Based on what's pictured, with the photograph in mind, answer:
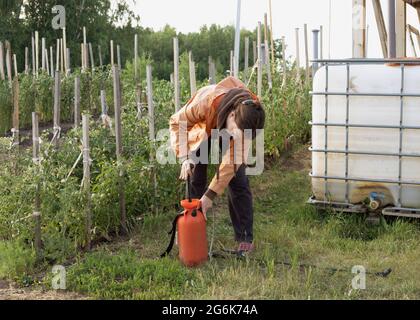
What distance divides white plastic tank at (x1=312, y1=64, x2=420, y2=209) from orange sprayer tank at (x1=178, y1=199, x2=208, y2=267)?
5.35ft

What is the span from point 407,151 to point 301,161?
2.57 meters

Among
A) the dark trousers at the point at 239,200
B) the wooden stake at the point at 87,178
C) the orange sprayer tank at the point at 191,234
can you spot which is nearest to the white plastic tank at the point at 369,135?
the dark trousers at the point at 239,200

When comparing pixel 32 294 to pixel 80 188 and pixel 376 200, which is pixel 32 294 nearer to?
pixel 80 188

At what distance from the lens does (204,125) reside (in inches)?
188

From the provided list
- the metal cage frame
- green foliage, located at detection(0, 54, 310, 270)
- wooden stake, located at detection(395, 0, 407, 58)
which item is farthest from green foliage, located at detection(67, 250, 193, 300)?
wooden stake, located at detection(395, 0, 407, 58)

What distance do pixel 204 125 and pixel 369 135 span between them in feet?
5.21

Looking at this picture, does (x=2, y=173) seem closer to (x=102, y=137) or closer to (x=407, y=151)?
(x=102, y=137)

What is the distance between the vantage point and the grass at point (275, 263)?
13.9 feet

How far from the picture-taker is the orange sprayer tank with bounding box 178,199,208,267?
4.62 m

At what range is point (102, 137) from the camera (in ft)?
19.4

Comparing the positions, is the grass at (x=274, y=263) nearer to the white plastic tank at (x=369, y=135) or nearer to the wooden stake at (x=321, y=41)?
the white plastic tank at (x=369, y=135)

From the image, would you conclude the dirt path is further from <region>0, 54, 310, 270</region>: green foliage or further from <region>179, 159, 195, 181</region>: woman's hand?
<region>179, 159, 195, 181</region>: woman's hand

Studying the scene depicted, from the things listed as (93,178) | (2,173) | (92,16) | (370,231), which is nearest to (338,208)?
(370,231)

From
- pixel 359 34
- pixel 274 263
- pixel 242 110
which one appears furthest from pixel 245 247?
pixel 359 34
